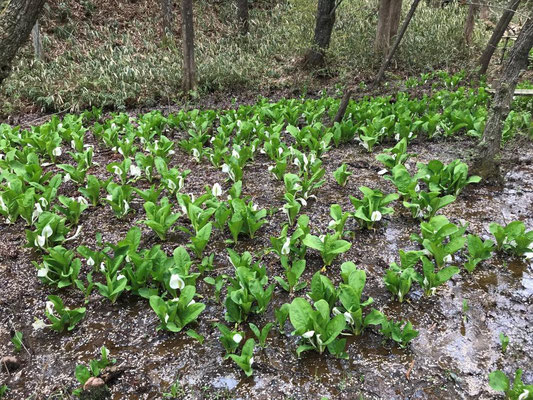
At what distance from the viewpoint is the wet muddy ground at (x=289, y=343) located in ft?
6.93

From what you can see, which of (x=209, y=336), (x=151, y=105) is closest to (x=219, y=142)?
(x=209, y=336)

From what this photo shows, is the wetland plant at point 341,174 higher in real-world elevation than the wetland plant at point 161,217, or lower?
higher

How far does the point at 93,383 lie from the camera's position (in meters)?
2.02

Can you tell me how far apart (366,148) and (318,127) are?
76 centimetres

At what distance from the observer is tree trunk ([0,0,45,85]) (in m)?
3.86

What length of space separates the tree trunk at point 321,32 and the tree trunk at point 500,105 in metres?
7.54

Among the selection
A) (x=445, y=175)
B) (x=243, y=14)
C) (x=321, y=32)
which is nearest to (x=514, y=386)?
(x=445, y=175)

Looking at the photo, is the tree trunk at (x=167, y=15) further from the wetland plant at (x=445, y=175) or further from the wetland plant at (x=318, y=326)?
the wetland plant at (x=318, y=326)

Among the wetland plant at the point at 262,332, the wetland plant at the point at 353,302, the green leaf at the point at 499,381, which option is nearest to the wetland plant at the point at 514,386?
the green leaf at the point at 499,381

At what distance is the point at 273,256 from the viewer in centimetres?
327

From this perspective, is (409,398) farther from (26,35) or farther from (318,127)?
(26,35)

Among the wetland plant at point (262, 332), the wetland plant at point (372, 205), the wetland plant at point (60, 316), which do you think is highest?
the wetland plant at point (372, 205)

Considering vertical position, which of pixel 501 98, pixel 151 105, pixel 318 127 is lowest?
pixel 151 105

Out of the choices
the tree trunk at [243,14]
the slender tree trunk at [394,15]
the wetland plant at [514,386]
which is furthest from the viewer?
the tree trunk at [243,14]
